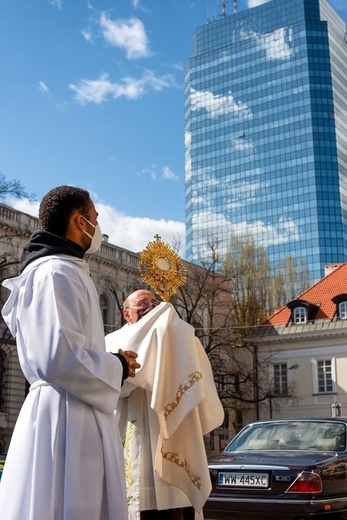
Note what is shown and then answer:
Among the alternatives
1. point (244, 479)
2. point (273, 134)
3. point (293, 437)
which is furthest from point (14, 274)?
point (273, 134)

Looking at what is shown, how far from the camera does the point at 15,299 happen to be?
12.0ft

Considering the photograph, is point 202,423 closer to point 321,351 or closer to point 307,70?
point 321,351

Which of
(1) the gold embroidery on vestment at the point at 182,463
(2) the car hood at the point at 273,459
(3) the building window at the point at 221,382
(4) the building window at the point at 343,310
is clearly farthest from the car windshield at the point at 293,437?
(4) the building window at the point at 343,310

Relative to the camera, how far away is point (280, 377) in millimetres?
42812

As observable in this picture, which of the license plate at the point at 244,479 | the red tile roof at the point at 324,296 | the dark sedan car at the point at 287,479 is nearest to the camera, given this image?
the dark sedan car at the point at 287,479

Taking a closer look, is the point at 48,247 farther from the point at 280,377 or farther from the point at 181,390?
the point at 280,377

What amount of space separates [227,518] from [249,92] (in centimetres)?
12717

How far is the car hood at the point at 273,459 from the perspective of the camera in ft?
24.2

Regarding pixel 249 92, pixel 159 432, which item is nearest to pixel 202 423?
pixel 159 432

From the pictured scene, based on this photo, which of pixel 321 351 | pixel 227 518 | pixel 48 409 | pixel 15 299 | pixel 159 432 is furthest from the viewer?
pixel 321 351

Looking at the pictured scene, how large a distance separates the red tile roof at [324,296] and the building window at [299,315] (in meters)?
0.55

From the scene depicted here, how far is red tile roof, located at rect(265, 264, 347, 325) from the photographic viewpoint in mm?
43750

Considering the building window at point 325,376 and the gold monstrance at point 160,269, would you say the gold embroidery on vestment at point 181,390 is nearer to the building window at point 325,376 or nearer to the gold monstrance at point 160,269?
the gold monstrance at point 160,269

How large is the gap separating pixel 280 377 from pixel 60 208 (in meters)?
40.3
